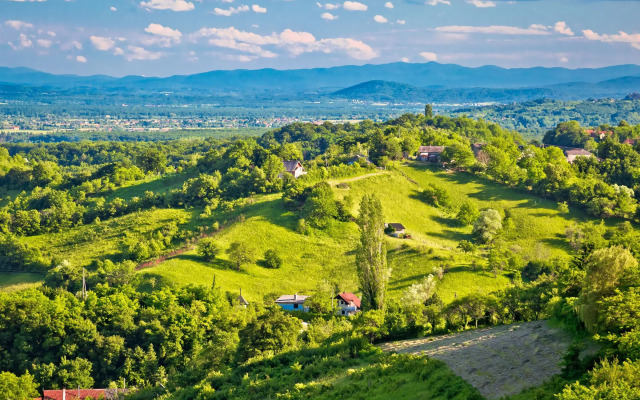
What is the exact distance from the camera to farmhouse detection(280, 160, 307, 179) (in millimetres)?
81713

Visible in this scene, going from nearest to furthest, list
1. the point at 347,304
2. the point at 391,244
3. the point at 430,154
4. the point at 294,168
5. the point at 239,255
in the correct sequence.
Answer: the point at 347,304 < the point at 239,255 < the point at 391,244 < the point at 294,168 < the point at 430,154

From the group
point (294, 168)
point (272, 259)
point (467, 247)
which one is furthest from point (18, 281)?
point (467, 247)

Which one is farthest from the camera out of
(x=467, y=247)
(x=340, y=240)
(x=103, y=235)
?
(x=103, y=235)

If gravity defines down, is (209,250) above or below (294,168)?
below

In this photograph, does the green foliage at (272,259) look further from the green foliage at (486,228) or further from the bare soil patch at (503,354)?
the bare soil patch at (503,354)

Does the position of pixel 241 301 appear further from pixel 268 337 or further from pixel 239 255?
pixel 268 337

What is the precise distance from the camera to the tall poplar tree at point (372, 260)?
40.4 metres

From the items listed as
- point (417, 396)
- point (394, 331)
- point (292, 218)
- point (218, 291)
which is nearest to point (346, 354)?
point (394, 331)

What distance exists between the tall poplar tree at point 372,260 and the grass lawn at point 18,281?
33.7m

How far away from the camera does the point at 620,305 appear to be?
69.4 ft

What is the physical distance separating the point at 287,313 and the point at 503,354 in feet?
64.4

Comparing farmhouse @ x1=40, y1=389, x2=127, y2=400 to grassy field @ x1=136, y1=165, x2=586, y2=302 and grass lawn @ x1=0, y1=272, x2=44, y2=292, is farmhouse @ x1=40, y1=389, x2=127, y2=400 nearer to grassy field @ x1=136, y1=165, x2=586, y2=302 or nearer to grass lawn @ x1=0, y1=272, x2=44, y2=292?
grassy field @ x1=136, y1=165, x2=586, y2=302

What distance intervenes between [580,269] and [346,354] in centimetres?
1427

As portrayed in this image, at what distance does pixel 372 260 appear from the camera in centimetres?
4081
